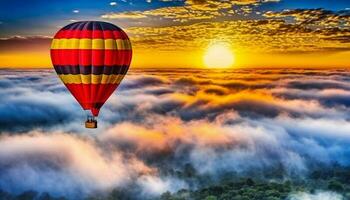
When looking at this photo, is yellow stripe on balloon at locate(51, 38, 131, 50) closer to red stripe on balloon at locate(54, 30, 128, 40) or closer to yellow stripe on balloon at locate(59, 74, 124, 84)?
red stripe on balloon at locate(54, 30, 128, 40)

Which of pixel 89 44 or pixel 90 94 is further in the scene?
pixel 90 94

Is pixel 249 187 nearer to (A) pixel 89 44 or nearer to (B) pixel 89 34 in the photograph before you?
(A) pixel 89 44

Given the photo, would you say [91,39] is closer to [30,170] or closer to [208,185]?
[208,185]

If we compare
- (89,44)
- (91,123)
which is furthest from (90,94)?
(89,44)

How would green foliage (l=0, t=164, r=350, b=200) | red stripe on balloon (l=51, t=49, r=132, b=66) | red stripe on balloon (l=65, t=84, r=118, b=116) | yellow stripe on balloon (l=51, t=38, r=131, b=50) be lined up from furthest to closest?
green foliage (l=0, t=164, r=350, b=200), red stripe on balloon (l=65, t=84, r=118, b=116), red stripe on balloon (l=51, t=49, r=132, b=66), yellow stripe on balloon (l=51, t=38, r=131, b=50)

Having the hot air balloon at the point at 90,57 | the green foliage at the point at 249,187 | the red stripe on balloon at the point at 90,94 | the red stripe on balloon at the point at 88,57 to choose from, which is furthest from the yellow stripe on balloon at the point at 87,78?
the green foliage at the point at 249,187

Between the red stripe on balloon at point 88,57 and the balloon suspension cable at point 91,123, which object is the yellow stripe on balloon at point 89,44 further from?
the balloon suspension cable at point 91,123

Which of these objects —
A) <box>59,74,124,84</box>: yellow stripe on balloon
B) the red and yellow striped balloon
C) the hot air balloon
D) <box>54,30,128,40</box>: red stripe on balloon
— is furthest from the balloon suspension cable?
<box>54,30,128,40</box>: red stripe on balloon

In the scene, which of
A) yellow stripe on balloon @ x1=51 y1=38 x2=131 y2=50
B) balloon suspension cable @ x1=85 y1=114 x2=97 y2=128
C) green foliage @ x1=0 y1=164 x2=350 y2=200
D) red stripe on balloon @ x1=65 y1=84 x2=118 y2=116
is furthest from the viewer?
green foliage @ x1=0 y1=164 x2=350 y2=200

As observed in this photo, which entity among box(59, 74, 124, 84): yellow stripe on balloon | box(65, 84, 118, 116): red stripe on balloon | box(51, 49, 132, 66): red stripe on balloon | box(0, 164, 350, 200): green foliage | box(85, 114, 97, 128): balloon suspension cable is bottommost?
box(0, 164, 350, 200): green foliage

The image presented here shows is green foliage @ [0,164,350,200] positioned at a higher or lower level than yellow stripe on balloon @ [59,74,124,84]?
lower
